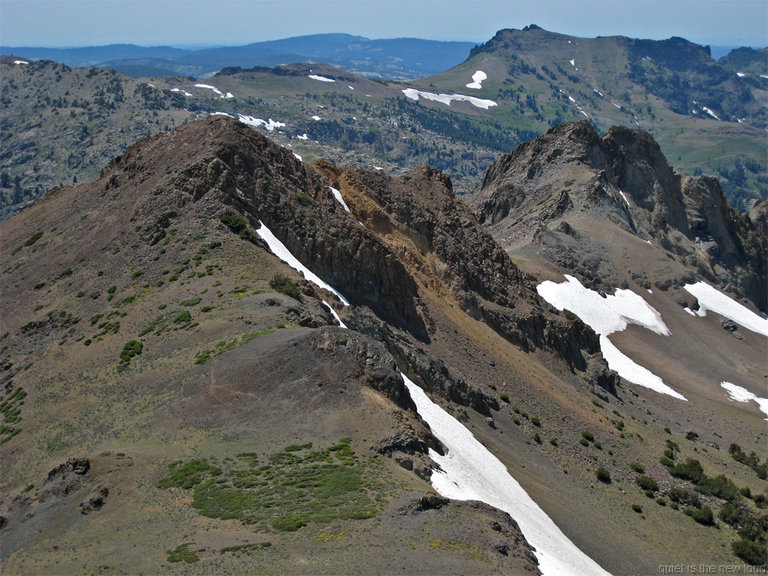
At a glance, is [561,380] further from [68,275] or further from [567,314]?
[68,275]

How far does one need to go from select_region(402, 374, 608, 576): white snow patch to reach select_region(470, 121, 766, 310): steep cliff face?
6269 centimetres

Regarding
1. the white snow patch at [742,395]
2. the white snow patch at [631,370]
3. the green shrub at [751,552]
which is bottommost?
the white snow patch at [742,395]

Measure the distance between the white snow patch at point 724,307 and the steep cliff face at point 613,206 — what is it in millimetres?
2896

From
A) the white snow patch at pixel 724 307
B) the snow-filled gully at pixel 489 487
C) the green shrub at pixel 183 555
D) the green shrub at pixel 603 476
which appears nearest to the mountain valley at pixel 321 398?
the green shrub at pixel 183 555

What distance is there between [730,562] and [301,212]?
34.6 m

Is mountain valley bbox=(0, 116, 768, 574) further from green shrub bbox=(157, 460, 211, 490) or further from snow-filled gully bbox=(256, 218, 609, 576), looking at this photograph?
snow-filled gully bbox=(256, 218, 609, 576)

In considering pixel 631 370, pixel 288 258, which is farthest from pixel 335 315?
pixel 631 370

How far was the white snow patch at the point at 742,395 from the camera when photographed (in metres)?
78.4

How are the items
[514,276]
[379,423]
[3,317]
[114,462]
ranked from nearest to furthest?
[114,462] < [379,423] < [3,317] < [514,276]

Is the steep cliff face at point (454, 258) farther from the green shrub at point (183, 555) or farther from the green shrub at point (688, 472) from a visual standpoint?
the green shrub at point (183, 555)

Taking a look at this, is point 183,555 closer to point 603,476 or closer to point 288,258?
point 603,476

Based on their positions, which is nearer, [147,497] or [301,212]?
[147,497]

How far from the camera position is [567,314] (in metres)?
76.9

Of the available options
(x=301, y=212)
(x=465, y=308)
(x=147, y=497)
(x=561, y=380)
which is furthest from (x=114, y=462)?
(x=561, y=380)
